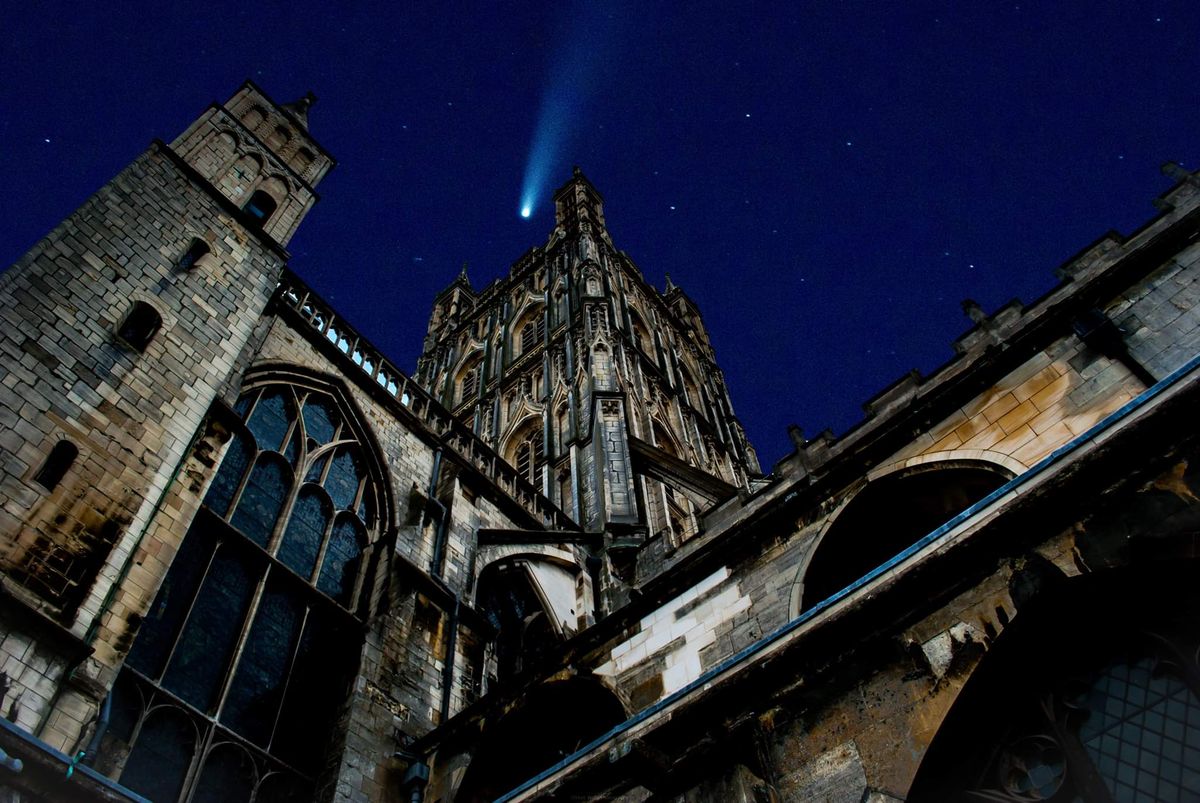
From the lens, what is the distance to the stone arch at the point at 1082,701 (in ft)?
14.8

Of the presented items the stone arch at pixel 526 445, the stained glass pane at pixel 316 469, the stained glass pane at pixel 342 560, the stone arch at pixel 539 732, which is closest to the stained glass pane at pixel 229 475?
the stained glass pane at pixel 316 469

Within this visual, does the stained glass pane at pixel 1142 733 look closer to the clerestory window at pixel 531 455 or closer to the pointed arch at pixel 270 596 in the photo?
the pointed arch at pixel 270 596

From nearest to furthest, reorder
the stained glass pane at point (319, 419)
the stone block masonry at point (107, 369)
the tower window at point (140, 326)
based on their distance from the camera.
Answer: the stone block masonry at point (107, 369) → the tower window at point (140, 326) → the stained glass pane at point (319, 419)

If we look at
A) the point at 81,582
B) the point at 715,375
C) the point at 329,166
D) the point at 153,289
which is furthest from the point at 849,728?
the point at 715,375

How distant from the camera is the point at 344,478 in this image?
12492 mm

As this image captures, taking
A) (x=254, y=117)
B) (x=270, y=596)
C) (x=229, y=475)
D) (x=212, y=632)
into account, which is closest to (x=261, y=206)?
(x=254, y=117)

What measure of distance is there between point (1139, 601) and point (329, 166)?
45.9 feet

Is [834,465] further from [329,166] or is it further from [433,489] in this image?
[329,166]

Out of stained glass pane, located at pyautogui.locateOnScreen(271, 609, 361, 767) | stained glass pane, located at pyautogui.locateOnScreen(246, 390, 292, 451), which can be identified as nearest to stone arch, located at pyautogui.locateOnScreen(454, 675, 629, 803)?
stained glass pane, located at pyautogui.locateOnScreen(271, 609, 361, 767)

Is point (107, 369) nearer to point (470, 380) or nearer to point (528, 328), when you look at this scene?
point (470, 380)

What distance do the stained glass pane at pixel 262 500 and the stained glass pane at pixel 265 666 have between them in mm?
689

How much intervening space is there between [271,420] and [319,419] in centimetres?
101

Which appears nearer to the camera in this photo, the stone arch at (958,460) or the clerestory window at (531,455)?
the stone arch at (958,460)

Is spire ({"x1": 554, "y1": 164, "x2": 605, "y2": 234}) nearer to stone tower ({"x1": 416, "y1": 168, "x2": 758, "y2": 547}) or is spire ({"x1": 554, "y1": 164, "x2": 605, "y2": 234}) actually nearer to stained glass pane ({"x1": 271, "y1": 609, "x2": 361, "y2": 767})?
stone tower ({"x1": 416, "y1": 168, "x2": 758, "y2": 547})
